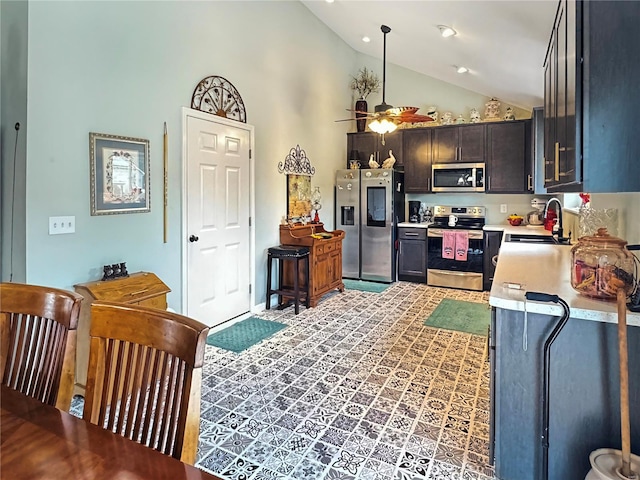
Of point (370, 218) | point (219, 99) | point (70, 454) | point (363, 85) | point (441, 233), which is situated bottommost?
point (70, 454)

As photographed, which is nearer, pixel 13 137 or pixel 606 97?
pixel 606 97

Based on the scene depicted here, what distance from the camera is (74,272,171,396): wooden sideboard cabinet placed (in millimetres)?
2609

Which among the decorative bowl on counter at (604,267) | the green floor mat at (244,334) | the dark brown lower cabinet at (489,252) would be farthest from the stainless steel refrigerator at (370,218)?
the decorative bowl on counter at (604,267)

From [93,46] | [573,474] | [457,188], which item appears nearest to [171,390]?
[573,474]

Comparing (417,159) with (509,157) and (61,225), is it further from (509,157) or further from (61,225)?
(61,225)

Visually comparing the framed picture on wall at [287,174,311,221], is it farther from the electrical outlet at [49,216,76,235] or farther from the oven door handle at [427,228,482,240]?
the electrical outlet at [49,216,76,235]

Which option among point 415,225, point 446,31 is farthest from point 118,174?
point 415,225

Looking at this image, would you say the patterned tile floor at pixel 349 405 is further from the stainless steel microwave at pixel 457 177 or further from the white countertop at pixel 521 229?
the stainless steel microwave at pixel 457 177

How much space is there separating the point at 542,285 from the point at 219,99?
3.34 metres

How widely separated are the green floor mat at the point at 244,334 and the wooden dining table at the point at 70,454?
2604 mm

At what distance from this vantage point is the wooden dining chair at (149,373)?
39.8 inches

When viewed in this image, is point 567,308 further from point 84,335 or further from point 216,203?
point 216,203

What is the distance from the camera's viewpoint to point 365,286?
6117mm

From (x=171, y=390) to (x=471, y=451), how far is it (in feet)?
5.88
